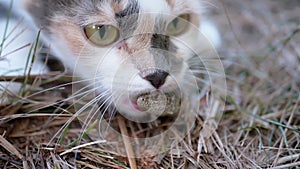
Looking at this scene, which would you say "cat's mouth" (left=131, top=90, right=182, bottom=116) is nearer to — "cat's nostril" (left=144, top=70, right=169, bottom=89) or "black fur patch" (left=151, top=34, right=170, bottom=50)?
"cat's nostril" (left=144, top=70, right=169, bottom=89)

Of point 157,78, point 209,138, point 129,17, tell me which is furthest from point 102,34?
point 209,138

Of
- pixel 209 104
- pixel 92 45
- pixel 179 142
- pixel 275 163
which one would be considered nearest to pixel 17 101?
pixel 92 45

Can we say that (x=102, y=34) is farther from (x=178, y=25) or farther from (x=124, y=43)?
(x=178, y=25)

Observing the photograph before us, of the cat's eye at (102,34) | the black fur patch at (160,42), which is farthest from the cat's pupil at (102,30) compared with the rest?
the black fur patch at (160,42)

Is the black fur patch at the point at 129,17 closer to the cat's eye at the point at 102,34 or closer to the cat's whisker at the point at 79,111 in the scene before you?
the cat's eye at the point at 102,34

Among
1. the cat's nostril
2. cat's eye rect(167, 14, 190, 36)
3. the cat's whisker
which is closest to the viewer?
the cat's nostril

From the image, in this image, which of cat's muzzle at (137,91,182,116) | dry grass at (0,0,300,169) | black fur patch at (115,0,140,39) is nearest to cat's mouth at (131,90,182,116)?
cat's muzzle at (137,91,182,116)
